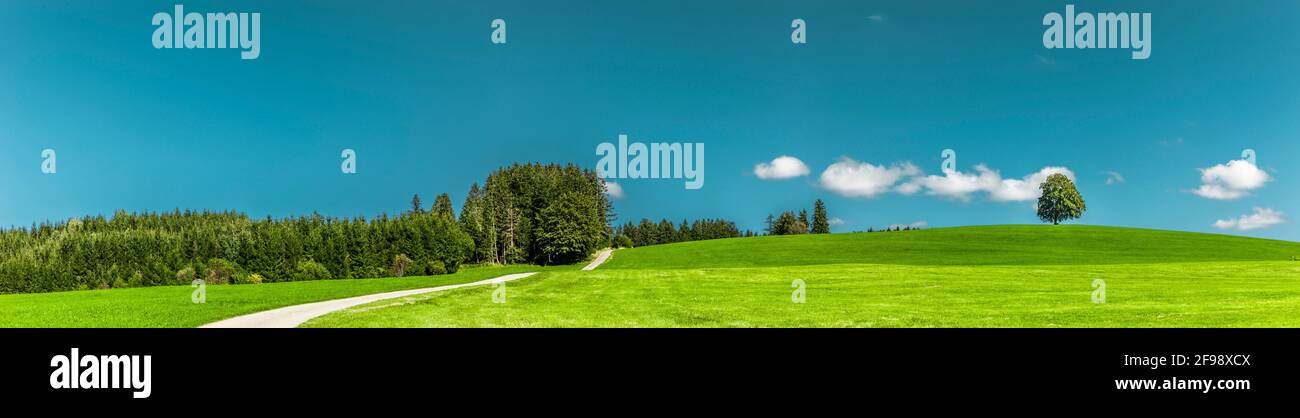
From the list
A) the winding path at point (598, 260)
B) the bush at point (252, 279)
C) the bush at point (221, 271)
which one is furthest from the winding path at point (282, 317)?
the bush at point (221, 271)

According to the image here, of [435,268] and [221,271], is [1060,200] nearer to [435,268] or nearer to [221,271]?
[435,268]

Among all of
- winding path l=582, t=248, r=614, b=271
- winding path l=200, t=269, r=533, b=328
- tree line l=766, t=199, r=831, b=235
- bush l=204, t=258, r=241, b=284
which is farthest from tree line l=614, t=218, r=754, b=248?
winding path l=200, t=269, r=533, b=328

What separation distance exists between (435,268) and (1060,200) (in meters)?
95.2

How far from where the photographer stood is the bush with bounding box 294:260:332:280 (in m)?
63.8

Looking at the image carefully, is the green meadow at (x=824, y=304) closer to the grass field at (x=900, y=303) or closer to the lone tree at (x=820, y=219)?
the grass field at (x=900, y=303)

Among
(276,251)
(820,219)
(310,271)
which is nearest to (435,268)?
(310,271)

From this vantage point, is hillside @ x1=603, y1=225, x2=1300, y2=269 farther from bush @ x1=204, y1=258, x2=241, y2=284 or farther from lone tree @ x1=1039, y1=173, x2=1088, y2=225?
bush @ x1=204, y1=258, x2=241, y2=284

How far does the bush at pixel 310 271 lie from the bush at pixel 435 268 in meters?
10.2

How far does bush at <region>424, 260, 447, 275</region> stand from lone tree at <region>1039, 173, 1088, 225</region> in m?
93.9
